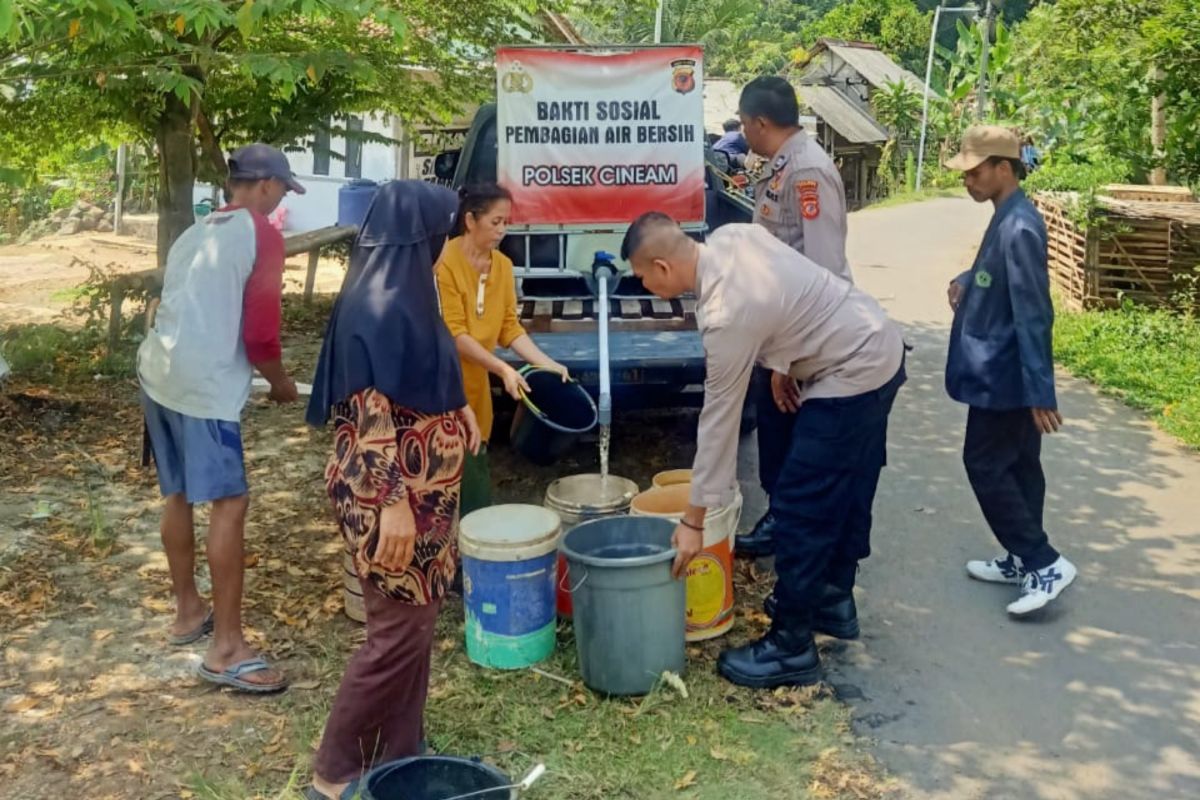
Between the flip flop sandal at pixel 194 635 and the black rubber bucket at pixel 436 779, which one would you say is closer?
the black rubber bucket at pixel 436 779

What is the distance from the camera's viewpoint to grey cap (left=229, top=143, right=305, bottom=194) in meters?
4.26

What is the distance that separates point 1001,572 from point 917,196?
28.3m

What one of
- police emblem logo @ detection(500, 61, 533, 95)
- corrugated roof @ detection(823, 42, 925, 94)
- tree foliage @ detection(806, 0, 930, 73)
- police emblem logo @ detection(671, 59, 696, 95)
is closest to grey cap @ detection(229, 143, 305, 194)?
police emblem logo @ detection(500, 61, 533, 95)

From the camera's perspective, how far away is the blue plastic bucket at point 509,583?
4.40 metres

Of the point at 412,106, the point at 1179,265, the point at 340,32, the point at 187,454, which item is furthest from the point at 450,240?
the point at 1179,265

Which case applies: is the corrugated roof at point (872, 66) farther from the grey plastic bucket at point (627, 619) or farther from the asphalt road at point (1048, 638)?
the grey plastic bucket at point (627, 619)

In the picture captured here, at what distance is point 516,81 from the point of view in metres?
7.56

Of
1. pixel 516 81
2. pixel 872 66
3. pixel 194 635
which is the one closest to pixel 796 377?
pixel 194 635

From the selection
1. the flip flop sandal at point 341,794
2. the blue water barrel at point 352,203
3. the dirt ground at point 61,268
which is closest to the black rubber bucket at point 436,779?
the flip flop sandal at point 341,794

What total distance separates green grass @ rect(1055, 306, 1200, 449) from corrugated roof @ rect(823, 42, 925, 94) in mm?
33280

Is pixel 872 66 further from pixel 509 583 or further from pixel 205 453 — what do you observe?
pixel 205 453

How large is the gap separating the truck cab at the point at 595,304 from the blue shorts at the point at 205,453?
80.0 inches

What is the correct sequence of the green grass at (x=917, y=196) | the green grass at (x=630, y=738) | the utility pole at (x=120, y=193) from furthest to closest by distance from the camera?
the green grass at (x=917, y=196), the utility pole at (x=120, y=193), the green grass at (x=630, y=738)

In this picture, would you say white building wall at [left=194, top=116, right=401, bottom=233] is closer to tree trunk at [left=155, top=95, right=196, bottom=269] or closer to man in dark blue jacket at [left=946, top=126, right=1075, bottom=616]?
tree trunk at [left=155, top=95, right=196, bottom=269]
